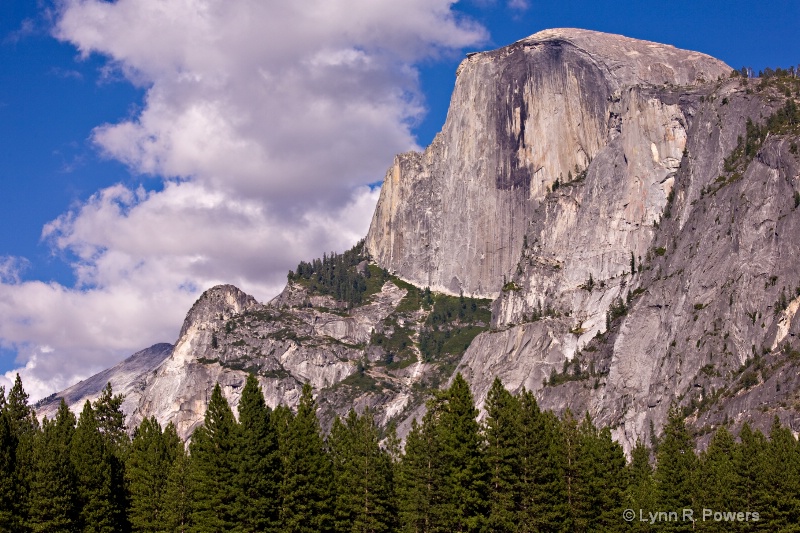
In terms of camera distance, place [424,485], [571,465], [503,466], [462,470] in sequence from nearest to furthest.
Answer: [462,470]
[503,466]
[424,485]
[571,465]

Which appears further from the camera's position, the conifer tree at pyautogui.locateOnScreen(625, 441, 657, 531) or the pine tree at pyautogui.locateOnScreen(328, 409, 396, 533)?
the conifer tree at pyautogui.locateOnScreen(625, 441, 657, 531)

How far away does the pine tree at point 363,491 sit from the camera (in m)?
110

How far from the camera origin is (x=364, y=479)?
11156 cm

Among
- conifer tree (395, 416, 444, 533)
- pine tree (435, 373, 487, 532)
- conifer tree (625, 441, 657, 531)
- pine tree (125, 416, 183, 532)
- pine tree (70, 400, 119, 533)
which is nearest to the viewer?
pine tree (435, 373, 487, 532)

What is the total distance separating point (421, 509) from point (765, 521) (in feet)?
136

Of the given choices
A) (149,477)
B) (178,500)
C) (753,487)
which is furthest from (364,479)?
(753,487)

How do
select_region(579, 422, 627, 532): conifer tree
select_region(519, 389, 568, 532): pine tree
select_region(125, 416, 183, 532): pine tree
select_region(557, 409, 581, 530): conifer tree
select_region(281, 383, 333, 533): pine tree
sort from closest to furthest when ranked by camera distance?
1. select_region(281, 383, 333, 533): pine tree
2. select_region(519, 389, 568, 532): pine tree
3. select_region(125, 416, 183, 532): pine tree
4. select_region(557, 409, 581, 530): conifer tree
5. select_region(579, 422, 627, 532): conifer tree

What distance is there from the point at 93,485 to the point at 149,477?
26.2ft

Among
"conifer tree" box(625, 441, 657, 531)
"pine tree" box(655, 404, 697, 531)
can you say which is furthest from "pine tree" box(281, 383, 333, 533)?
"pine tree" box(655, 404, 697, 531)

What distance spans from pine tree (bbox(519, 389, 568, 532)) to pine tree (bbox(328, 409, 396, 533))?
15.4m

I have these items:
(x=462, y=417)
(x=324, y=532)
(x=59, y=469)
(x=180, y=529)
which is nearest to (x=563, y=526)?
(x=462, y=417)

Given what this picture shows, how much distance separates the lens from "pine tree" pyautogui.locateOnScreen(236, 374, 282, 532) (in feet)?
330

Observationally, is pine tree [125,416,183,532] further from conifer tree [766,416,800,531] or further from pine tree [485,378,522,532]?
conifer tree [766,416,800,531]

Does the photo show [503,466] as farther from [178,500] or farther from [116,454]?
[116,454]
